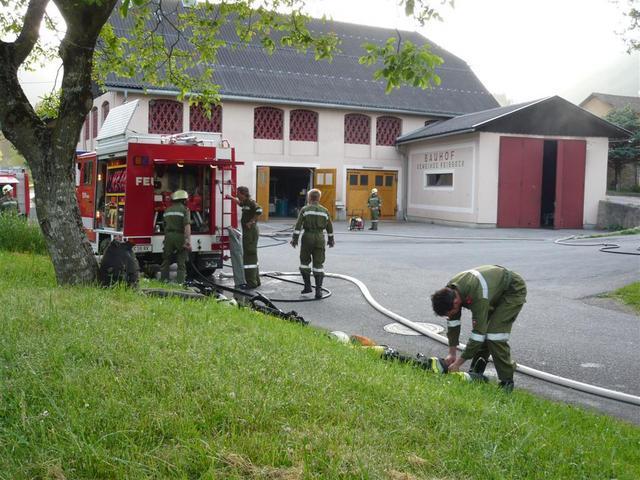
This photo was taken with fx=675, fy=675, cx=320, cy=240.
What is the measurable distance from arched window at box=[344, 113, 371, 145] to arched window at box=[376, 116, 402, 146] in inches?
19.2

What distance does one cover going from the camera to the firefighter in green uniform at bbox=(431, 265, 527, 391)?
18.5ft

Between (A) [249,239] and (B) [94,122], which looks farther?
(B) [94,122]

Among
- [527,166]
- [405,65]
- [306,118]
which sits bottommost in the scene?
[527,166]

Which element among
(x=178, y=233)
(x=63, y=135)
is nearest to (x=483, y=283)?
(x=63, y=135)

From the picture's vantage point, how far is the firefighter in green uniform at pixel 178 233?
11.0 m

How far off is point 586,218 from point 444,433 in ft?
83.2

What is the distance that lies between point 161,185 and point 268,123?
1764cm

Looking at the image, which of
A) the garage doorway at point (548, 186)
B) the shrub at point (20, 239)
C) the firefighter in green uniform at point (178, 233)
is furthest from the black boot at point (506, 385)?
the garage doorway at point (548, 186)

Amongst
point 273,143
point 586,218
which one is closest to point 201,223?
point 273,143

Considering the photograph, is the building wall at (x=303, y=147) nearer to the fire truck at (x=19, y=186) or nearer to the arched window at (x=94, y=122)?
the arched window at (x=94, y=122)

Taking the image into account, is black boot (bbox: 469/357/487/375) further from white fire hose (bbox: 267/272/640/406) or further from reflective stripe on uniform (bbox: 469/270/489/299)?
reflective stripe on uniform (bbox: 469/270/489/299)

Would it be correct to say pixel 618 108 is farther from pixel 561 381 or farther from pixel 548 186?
pixel 561 381

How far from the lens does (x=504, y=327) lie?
19.1 ft

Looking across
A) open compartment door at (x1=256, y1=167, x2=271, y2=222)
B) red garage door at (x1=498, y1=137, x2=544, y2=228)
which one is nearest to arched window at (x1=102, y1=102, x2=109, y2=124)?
open compartment door at (x1=256, y1=167, x2=271, y2=222)
